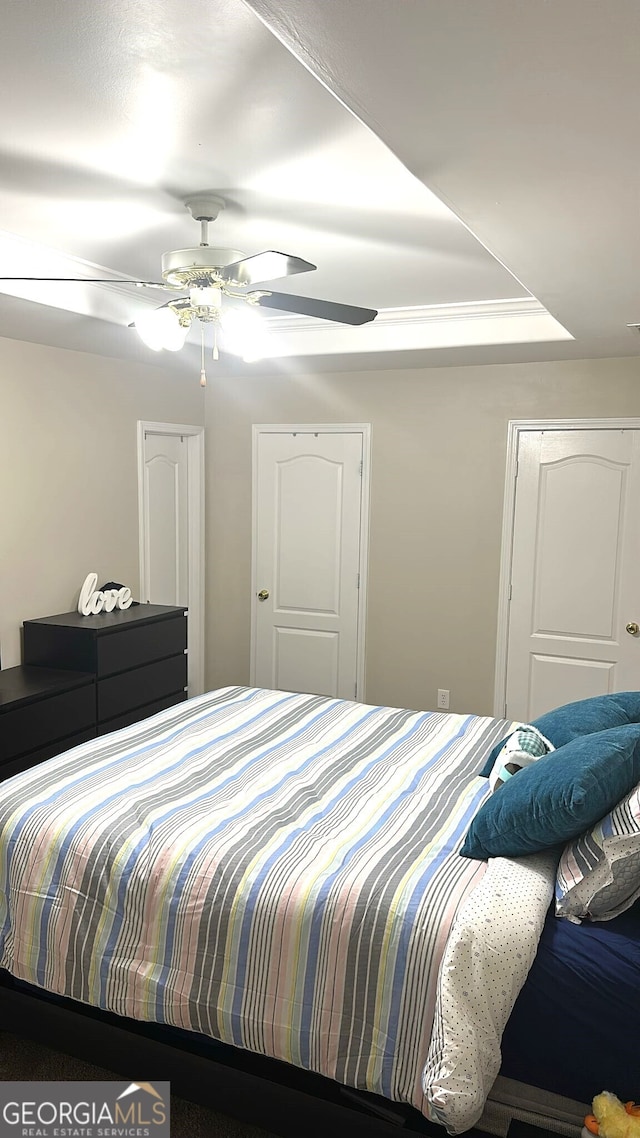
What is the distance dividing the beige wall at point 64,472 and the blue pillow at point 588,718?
259 cm

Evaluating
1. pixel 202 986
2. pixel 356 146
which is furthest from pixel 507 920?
pixel 356 146

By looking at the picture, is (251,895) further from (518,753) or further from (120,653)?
(120,653)

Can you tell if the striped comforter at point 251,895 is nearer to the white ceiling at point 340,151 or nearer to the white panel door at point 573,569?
the white ceiling at point 340,151

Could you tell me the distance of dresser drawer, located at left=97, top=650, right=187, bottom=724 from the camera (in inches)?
163

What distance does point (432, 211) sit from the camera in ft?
9.21

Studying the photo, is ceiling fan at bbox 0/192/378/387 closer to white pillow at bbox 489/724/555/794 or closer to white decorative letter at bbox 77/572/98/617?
white pillow at bbox 489/724/555/794

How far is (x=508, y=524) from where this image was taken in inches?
190

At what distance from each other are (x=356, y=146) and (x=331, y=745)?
196 centimetres

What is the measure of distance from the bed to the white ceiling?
1.64 meters

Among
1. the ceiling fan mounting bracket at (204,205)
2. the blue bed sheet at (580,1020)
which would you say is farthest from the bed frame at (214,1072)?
the ceiling fan mounting bracket at (204,205)

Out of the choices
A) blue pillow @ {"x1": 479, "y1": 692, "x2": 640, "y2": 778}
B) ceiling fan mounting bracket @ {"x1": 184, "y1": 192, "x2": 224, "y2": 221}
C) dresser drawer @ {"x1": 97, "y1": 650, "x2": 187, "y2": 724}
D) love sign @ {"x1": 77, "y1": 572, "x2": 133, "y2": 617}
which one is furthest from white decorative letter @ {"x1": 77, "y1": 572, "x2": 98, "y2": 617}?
blue pillow @ {"x1": 479, "y1": 692, "x2": 640, "y2": 778}

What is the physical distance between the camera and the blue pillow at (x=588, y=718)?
255 cm

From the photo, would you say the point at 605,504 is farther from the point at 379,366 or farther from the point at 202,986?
the point at 202,986

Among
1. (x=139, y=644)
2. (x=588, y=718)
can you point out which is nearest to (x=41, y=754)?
(x=139, y=644)
